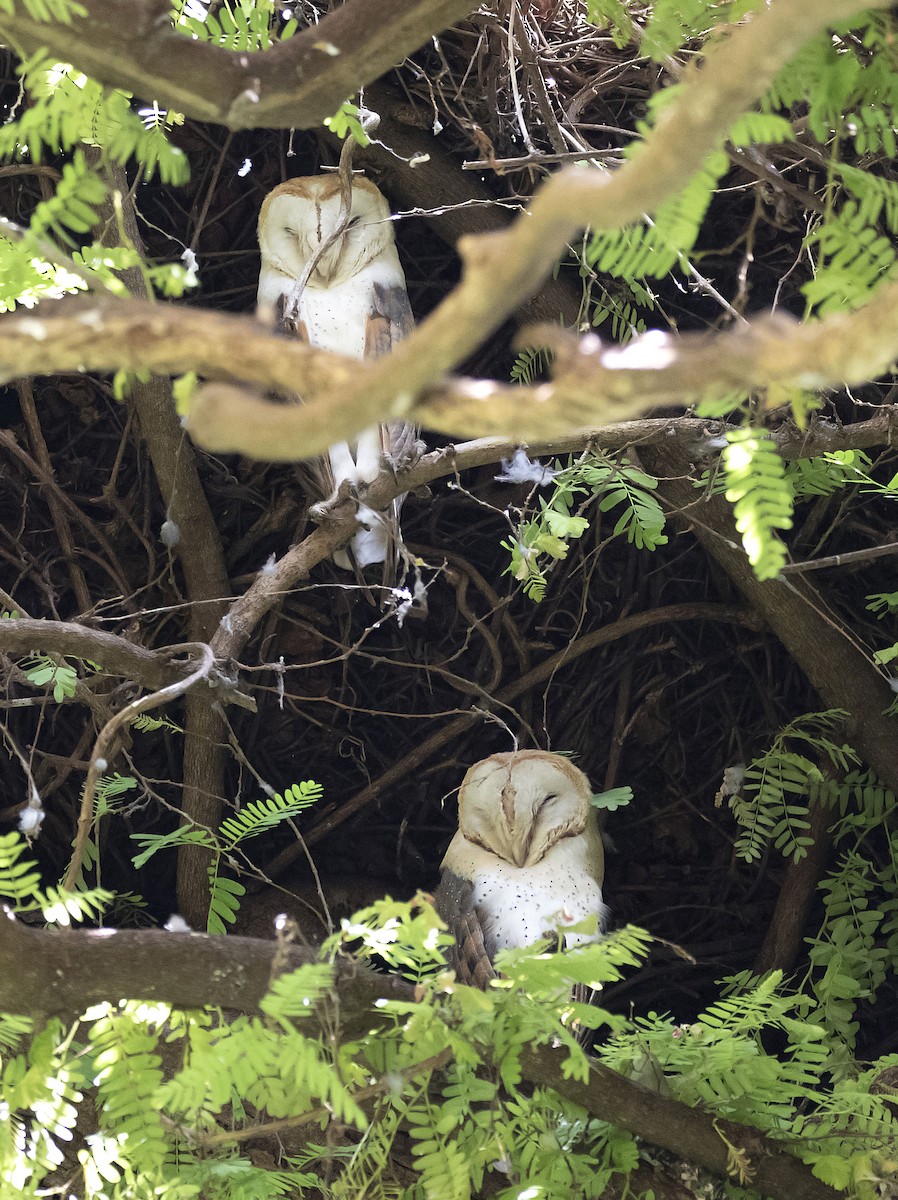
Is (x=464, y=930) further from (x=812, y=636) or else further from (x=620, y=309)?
(x=620, y=309)

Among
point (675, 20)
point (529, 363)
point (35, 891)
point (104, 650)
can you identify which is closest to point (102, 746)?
point (35, 891)

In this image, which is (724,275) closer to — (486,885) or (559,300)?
(559,300)

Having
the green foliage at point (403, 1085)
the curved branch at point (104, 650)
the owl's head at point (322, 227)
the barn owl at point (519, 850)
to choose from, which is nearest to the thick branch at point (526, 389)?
the green foliage at point (403, 1085)

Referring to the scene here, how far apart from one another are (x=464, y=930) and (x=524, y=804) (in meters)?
0.24

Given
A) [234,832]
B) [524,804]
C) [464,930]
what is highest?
[234,832]

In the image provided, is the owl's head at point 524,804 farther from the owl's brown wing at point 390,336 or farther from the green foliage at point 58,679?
the green foliage at point 58,679

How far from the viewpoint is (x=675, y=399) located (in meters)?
0.55

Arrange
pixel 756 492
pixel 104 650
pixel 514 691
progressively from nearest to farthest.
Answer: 1. pixel 756 492
2. pixel 104 650
3. pixel 514 691

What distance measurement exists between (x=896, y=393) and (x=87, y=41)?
1.49 metres

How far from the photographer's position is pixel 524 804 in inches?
76.5

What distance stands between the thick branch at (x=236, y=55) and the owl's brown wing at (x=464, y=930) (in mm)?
1273

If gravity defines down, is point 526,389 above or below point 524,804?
above

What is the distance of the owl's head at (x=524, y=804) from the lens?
6.34 ft

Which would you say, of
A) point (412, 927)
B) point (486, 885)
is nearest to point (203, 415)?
point (412, 927)
